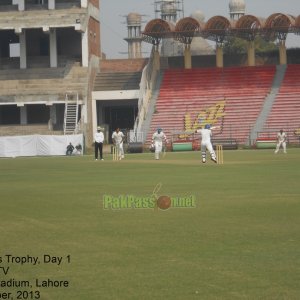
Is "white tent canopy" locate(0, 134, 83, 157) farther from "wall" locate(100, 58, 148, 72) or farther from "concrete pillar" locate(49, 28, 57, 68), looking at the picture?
"wall" locate(100, 58, 148, 72)

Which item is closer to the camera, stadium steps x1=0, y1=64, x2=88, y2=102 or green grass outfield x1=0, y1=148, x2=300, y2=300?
green grass outfield x1=0, y1=148, x2=300, y2=300

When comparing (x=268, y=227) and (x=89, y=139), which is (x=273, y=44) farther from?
(x=268, y=227)

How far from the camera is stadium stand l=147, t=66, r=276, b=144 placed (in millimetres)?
73188

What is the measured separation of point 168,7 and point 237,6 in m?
7.74

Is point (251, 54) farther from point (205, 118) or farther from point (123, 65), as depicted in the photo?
point (123, 65)

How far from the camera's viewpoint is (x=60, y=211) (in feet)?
65.3

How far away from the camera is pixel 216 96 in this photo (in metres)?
76.6

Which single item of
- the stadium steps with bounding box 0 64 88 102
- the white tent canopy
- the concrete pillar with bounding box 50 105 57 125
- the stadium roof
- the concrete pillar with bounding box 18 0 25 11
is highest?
the concrete pillar with bounding box 18 0 25 11

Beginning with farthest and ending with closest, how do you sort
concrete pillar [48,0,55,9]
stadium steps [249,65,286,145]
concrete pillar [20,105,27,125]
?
concrete pillar [48,0,55,9]
concrete pillar [20,105,27,125]
stadium steps [249,65,286,145]

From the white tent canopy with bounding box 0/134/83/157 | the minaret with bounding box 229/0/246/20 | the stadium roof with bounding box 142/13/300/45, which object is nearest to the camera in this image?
the white tent canopy with bounding box 0/134/83/157

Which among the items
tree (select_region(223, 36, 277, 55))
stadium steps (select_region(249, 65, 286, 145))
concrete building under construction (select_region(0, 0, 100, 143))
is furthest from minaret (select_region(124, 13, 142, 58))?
stadium steps (select_region(249, 65, 286, 145))

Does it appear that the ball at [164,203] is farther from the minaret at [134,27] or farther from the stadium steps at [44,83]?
the minaret at [134,27]

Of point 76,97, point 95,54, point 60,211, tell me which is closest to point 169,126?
point 76,97

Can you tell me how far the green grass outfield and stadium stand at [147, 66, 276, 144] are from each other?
46785 millimetres
